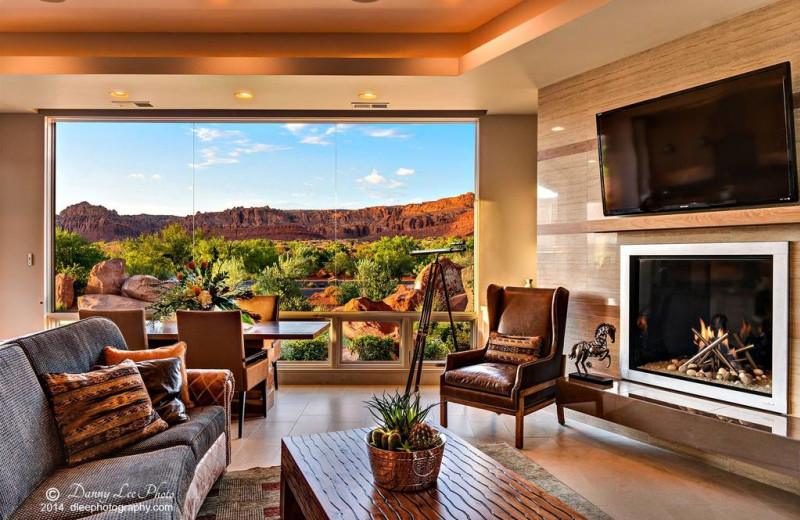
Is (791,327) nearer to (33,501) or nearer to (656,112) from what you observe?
(656,112)

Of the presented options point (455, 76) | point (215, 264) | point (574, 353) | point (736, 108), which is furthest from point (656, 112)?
point (215, 264)

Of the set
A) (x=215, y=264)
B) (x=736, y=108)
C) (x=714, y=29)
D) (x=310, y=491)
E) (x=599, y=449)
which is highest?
(x=714, y=29)

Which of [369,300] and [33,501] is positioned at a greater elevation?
[369,300]

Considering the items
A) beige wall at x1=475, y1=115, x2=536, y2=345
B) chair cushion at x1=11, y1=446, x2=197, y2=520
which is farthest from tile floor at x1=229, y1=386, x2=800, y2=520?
beige wall at x1=475, y1=115, x2=536, y2=345

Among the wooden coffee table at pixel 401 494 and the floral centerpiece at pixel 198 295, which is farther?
the floral centerpiece at pixel 198 295

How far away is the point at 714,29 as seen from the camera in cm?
307

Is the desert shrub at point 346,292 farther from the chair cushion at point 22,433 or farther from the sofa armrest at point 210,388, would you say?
the chair cushion at point 22,433

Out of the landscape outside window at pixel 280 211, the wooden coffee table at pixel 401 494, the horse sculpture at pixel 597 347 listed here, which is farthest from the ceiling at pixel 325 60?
the wooden coffee table at pixel 401 494

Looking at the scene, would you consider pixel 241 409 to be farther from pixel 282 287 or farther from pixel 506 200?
pixel 506 200

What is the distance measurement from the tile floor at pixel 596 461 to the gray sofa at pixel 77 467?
89cm

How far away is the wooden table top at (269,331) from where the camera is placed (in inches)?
150

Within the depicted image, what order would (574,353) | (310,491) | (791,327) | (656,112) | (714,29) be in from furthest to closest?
(574,353) < (656,112) < (714,29) < (791,327) < (310,491)

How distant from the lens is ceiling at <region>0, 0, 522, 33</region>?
3467mm

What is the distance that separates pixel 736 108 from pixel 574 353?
184 centimetres
